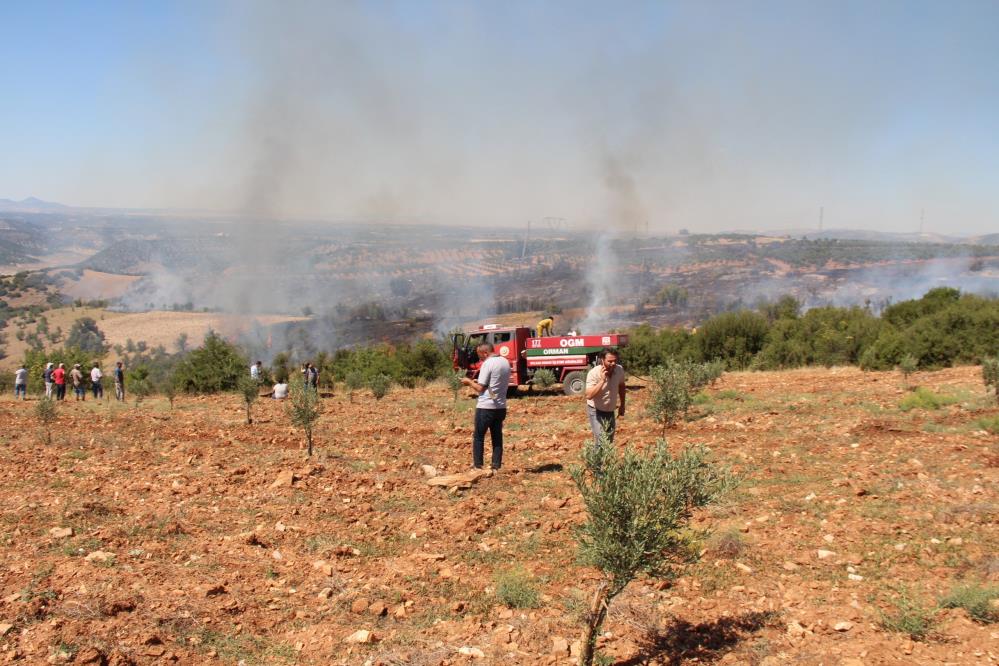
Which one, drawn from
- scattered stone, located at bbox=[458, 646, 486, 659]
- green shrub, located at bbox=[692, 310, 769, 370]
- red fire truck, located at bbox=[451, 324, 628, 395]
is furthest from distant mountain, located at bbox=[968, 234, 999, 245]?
scattered stone, located at bbox=[458, 646, 486, 659]

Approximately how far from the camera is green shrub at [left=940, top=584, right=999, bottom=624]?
4.63 meters

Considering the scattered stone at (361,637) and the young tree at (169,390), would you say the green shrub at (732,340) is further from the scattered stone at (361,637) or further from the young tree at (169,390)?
the scattered stone at (361,637)

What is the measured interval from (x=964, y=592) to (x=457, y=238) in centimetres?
11564

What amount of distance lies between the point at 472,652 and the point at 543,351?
15.5 metres

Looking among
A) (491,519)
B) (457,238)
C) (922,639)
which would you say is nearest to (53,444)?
(491,519)

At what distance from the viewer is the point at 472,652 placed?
4.55 m

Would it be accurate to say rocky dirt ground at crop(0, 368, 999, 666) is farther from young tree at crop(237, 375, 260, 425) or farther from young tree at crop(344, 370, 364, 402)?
young tree at crop(344, 370, 364, 402)

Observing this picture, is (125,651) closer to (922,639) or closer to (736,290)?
(922,639)

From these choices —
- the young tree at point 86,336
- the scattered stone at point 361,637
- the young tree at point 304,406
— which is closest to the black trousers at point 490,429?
the young tree at point 304,406

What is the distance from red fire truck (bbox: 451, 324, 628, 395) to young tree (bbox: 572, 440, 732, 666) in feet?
49.7

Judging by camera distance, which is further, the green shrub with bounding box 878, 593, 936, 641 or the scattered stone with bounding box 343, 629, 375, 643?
the scattered stone with bounding box 343, 629, 375, 643

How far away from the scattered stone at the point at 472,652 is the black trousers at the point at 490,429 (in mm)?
3951

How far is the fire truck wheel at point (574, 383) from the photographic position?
19547mm

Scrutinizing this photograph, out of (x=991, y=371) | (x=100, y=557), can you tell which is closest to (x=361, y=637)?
(x=100, y=557)
